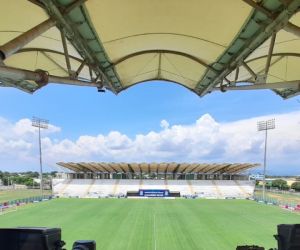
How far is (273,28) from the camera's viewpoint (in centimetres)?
580

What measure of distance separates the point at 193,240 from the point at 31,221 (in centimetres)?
1465

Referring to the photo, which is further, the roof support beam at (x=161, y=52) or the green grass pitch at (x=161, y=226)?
the green grass pitch at (x=161, y=226)

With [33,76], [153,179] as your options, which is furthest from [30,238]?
[153,179]

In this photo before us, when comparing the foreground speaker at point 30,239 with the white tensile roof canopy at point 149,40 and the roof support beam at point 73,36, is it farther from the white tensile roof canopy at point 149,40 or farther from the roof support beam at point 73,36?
the roof support beam at point 73,36

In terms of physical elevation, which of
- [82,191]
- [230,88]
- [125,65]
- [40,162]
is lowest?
[82,191]

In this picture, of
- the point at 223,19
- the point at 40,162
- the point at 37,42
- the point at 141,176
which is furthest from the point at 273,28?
the point at 141,176

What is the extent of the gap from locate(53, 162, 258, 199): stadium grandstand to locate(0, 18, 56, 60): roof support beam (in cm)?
6393

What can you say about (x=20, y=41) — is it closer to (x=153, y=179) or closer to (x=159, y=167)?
(x=159, y=167)

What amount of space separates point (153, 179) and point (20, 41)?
76.3m

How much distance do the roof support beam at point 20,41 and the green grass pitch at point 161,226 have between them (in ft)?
61.2

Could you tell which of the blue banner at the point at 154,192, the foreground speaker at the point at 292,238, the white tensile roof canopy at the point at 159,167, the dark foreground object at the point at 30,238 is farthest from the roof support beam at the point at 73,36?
the white tensile roof canopy at the point at 159,167

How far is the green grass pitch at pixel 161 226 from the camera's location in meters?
24.0

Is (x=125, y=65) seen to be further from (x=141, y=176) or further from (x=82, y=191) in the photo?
(x=141, y=176)

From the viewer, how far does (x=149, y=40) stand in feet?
28.6
